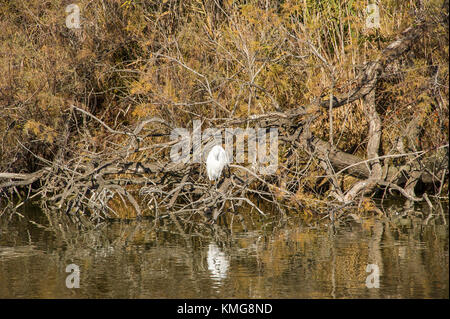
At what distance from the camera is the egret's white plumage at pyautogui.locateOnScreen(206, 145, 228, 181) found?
7355 millimetres

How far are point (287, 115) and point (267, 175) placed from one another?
0.77 m

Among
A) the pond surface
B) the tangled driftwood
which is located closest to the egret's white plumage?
the tangled driftwood

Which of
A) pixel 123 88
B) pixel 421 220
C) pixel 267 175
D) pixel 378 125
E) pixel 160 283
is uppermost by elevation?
pixel 123 88

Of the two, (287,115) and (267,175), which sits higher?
(287,115)

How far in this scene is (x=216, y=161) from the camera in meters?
7.36

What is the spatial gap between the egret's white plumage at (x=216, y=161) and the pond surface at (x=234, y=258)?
60 centimetres

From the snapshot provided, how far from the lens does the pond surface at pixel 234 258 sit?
529cm

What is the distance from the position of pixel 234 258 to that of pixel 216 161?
146 cm

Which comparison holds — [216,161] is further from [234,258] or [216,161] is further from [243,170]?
[234,258]

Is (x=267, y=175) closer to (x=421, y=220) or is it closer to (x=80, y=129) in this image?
(x=421, y=220)

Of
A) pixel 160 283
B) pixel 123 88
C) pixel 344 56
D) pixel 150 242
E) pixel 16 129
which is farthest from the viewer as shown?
pixel 123 88

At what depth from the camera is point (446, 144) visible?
7.39m

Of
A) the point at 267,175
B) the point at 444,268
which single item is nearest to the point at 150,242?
the point at 267,175

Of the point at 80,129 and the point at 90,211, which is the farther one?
the point at 80,129
